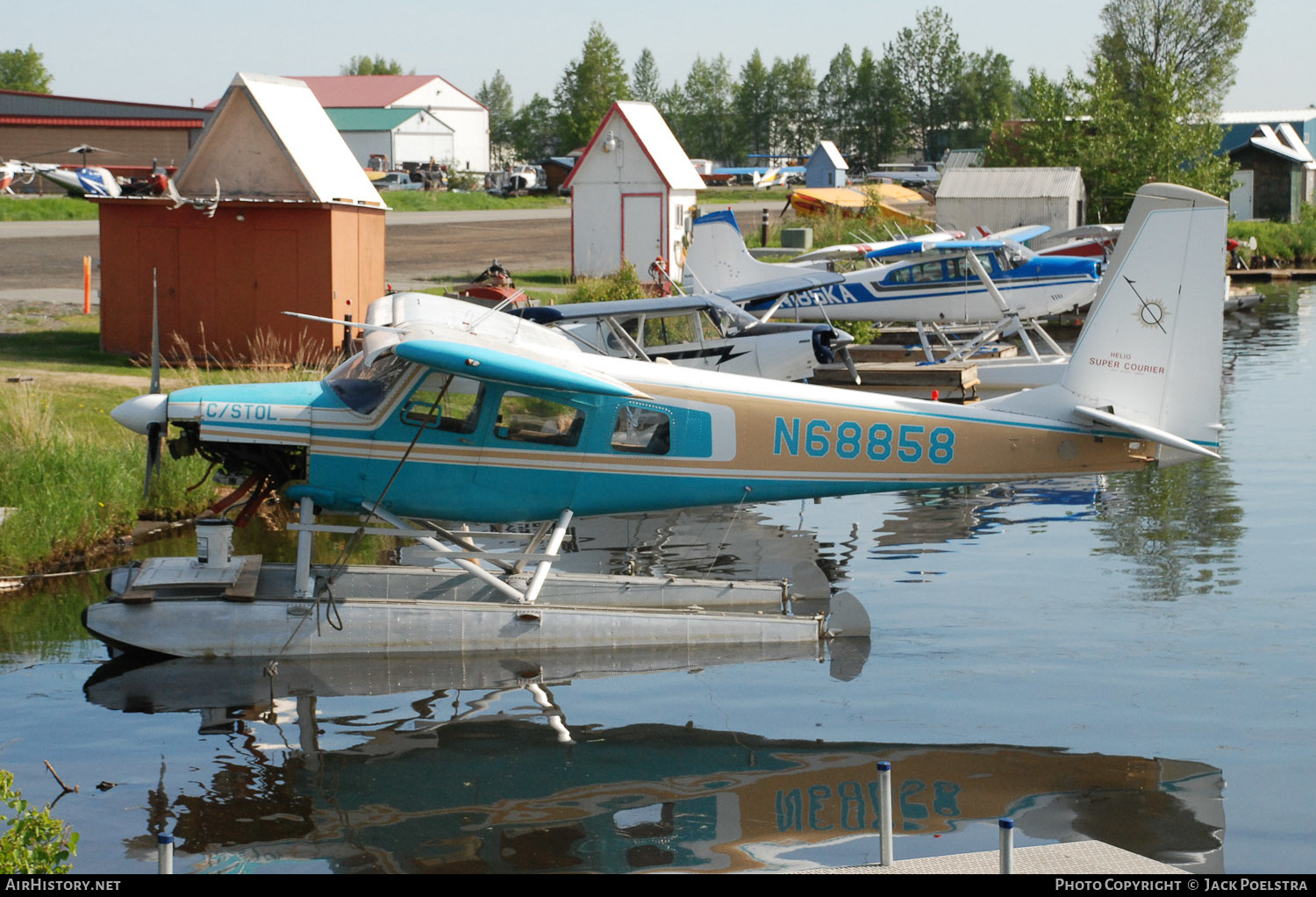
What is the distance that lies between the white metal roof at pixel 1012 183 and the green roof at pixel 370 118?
64.4 m

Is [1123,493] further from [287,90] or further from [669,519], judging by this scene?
[287,90]

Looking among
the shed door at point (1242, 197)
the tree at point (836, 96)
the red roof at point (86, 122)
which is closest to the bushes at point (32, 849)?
the shed door at point (1242, 197)

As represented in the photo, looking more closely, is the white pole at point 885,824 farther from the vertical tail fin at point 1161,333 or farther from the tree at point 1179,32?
the tree at point 1179,32

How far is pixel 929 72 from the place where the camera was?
131000 mm

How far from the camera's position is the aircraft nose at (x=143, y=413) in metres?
9.45

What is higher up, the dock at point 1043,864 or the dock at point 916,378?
the dock at point 916,378

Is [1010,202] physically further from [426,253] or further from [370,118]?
[370,118]

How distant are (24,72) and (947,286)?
138 meters

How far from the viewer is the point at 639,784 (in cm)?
755

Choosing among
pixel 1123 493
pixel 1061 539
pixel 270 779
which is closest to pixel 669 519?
pixel 1061 539

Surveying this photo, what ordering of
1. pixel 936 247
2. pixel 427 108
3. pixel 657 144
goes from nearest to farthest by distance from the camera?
pixel 936 247, pixel 657 144, pixel 427 108

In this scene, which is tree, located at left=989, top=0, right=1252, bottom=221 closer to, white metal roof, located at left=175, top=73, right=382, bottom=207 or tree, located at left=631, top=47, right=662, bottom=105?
white metal roof, located at left=175, top=73, right=382, bottom=207

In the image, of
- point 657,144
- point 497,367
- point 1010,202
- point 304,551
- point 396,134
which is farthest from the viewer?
point 396,134

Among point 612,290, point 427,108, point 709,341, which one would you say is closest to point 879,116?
point 427,108
